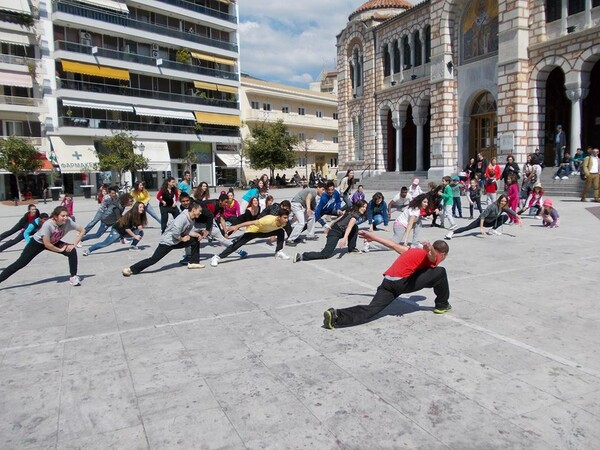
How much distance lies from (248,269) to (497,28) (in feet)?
72.5

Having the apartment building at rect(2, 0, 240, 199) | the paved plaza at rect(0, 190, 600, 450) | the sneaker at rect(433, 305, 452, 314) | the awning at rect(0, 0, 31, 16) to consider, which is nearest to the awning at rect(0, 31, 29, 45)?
the apartment building at rect(2, 0, 240, 199)

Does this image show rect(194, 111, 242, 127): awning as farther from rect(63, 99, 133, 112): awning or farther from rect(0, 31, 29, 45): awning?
rect(0, 31, 29, 45): awning

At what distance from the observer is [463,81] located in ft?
90.0

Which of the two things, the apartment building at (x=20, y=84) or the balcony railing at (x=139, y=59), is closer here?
the apartment building at (x=20, y=84)

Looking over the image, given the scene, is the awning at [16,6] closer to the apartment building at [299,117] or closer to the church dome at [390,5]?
the apartment building at [299,117]

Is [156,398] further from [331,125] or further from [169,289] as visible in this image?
[331,125]

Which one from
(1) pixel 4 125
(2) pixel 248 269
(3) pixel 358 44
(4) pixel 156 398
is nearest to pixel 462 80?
(3) pixel 358 44

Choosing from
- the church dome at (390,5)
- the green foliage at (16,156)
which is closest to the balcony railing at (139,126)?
the green foliage at (16,156)

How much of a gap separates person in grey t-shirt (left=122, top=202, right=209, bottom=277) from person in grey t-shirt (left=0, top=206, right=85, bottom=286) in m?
1.05

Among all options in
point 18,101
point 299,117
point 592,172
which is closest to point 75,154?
point 18,101

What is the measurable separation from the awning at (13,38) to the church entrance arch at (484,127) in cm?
3206

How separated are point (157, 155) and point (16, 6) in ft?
48.7

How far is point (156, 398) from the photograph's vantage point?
396 cm

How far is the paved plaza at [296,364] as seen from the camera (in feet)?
11.3
